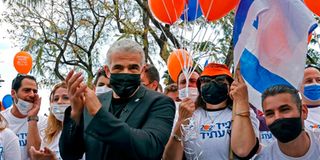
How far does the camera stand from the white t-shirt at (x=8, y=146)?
4207 millimetres

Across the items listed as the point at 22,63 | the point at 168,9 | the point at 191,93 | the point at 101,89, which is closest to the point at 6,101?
the point at 22,63

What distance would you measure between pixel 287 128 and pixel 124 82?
3.47 ft

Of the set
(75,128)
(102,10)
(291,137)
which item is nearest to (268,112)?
(291,137)

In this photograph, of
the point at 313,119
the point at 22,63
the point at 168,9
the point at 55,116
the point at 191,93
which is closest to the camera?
the point at 191,93

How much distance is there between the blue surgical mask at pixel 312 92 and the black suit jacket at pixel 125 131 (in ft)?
6.75

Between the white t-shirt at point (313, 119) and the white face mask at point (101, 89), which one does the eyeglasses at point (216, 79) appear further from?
the white face mask at point (101, 89)

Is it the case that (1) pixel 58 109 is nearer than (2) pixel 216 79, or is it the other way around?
(2) pixel 216 79

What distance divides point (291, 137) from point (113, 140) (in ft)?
3.77

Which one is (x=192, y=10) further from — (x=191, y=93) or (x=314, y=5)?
(x=314, y=5)

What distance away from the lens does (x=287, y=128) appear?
3043 mm

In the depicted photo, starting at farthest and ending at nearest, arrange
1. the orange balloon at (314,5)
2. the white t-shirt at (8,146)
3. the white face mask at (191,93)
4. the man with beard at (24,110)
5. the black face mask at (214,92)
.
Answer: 1. the man with beard at (24,110)
2. the orange balloon at (314,5)
3. the white face mask at (191,93)
4. the white t-shirt at (8,146)
5. the black face mask at (214,92)

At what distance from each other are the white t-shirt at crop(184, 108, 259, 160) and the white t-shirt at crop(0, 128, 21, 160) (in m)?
A: 1.54

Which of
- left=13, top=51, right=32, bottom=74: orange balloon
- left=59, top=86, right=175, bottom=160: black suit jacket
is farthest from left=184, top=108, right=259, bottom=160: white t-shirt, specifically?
left=13, top=51, right=32, bottom=74: orange balloon

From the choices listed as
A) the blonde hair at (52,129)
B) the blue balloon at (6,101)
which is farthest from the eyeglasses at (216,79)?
the blue balloon at (6,101)
